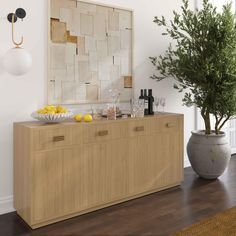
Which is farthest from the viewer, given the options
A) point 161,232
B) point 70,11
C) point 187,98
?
point 187,98

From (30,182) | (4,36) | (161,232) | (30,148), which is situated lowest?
(161,232)

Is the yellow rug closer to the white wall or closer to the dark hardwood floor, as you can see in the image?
the dark hardwood floor

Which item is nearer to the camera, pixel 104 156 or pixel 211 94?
pixel 104 156

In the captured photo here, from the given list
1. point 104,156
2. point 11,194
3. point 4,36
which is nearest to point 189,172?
point 104,156

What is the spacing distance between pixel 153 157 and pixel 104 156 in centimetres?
65

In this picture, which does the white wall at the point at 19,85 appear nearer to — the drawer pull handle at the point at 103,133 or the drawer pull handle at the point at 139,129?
the drawer pull handle at the point at 103,133

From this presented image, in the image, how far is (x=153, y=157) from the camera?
3488mm

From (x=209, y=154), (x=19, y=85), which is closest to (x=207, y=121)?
(x=209, y=154)

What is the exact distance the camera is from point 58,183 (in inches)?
111

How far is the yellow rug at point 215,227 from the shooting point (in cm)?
262

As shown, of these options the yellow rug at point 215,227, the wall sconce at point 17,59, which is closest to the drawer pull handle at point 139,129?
the yellow rug at point 215,227

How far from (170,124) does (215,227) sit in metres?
1.24

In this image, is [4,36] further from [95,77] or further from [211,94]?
[211,94]

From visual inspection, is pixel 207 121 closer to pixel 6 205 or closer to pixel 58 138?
pixel 58 138
